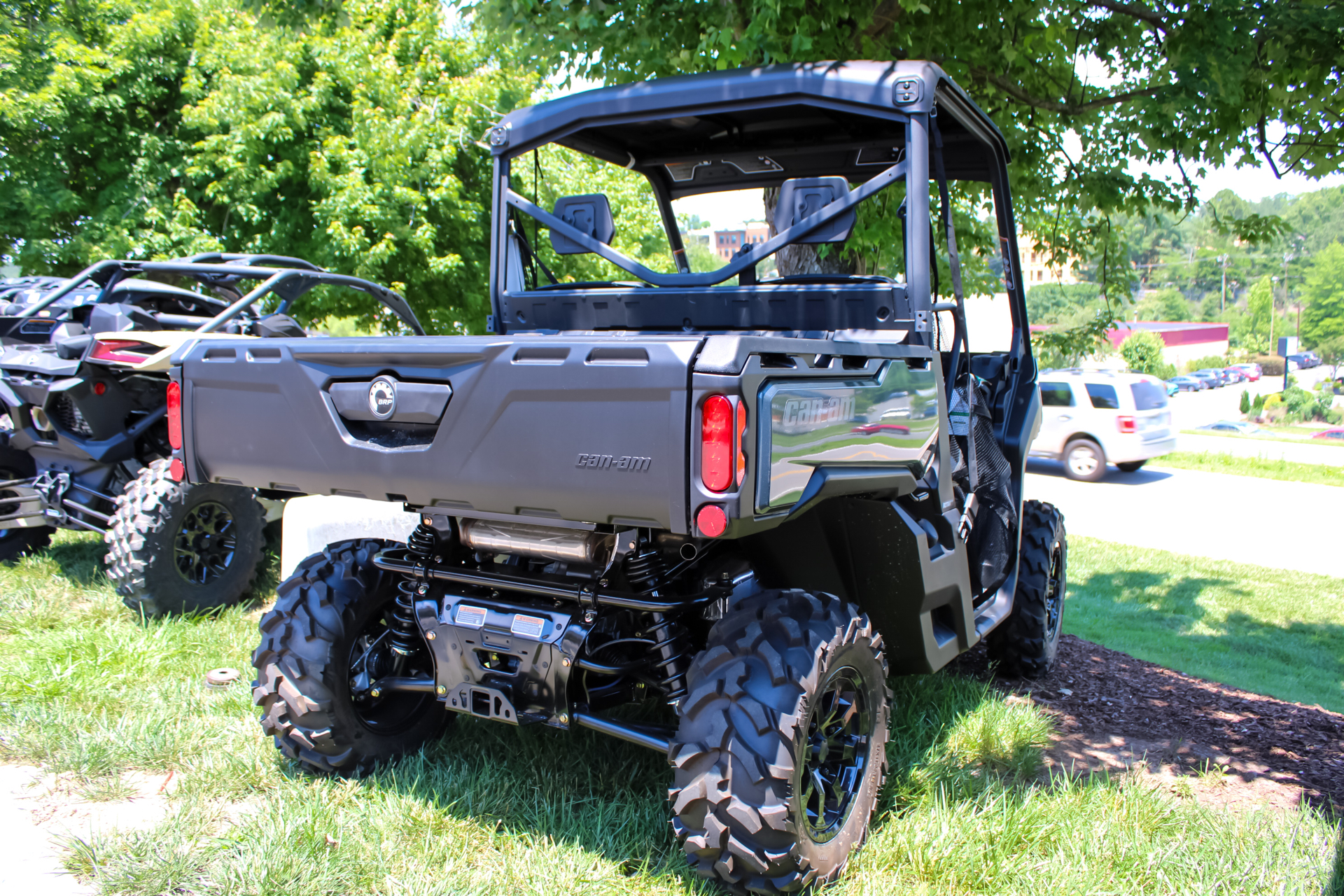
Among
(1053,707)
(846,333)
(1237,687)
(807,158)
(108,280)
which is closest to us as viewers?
(846,333)

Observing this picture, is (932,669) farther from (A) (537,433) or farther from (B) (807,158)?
(B) (807,158)

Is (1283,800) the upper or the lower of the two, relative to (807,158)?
lower

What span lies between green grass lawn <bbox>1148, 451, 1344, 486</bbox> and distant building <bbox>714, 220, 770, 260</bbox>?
1819 centimetres

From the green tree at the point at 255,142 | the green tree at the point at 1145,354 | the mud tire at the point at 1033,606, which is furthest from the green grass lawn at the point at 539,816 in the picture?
the green tree at the point at 1145,354

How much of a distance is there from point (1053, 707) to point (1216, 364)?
290 feet

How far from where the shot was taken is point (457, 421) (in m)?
2.57

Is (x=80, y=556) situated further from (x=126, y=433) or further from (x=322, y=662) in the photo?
(x=322, y=662)

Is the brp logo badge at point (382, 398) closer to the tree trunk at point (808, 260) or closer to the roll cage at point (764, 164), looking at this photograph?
the roll cage at point (764, 164)

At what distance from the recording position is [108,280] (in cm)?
642

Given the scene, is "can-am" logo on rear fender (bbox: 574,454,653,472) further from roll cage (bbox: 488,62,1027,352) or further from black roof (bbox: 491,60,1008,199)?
black roof (bbox: 491,60,1008,199)

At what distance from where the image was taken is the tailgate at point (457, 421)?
2.31 metres

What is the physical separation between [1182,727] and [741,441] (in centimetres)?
350

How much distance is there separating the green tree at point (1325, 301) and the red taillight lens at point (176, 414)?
106 meters

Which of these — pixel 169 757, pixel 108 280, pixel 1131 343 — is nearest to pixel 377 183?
pixel 108 280
